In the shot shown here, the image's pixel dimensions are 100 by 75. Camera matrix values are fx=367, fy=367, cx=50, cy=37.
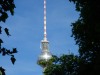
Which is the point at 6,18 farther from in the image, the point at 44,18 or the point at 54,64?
the point at 44,18

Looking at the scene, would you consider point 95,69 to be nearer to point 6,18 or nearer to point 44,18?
point 6,18

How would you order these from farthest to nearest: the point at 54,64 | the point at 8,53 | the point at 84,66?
the point at 54,64, the point at 84,66, the point at 8,53

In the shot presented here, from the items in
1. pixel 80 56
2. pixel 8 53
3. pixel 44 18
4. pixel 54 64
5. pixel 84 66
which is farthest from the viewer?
pixel 44 18

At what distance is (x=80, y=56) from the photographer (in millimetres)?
28031

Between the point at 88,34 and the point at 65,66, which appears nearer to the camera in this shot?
the point at 88,34

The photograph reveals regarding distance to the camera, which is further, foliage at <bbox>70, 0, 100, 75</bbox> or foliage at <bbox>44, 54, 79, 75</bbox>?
foliage at <bbox>44, 54, 79, 75</bbox>

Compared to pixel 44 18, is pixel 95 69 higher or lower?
lower

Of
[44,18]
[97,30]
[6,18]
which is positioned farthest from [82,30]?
[44,18]

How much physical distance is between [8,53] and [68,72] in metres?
20.5

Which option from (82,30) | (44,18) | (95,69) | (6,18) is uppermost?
(44,18)

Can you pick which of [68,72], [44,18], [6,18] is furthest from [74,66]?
[44,18]

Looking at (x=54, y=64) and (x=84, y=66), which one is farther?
(x=54, y=64)

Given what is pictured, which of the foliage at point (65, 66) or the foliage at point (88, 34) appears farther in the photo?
the foliage at point (65, 66)

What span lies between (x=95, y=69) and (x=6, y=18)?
16.1 meters
